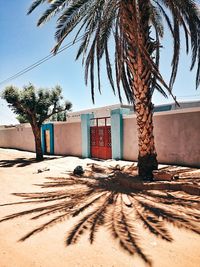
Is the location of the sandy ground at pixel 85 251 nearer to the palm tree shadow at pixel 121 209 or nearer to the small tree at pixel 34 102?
the palm tree shadow at pixel 121 209

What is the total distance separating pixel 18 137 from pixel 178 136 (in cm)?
2141

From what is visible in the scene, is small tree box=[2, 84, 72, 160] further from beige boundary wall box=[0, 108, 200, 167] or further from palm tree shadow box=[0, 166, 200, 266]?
palm tree shadow box=[0, 166, 200, 266]

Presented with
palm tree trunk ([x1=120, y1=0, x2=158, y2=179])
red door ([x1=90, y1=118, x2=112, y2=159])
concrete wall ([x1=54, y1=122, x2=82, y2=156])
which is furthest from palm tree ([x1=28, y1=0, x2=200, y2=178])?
concrete wall ([x1=54, y1=122, x2=82, y2=156])

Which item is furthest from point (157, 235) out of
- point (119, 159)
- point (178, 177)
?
point (119, 159)

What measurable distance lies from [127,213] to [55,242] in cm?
179

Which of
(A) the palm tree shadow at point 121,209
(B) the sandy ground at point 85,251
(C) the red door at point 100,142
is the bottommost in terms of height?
(B) the sandy ground at point 85,251

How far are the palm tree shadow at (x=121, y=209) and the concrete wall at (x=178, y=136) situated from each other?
14.2 feet

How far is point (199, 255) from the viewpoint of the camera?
338 centimetres

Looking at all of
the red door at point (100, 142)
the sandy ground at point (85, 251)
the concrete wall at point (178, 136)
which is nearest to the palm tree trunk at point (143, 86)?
the concrete wall at point (178, 136)

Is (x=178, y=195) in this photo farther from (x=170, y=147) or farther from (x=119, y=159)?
(x=119, y=159)

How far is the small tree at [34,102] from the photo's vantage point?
52.9 ft

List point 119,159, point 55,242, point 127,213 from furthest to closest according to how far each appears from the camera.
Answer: point 119,159 < point 127,213 < point 55,242

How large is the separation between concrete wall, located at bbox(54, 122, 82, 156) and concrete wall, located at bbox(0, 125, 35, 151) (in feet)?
18.1

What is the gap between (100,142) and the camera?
16078 millimetres
